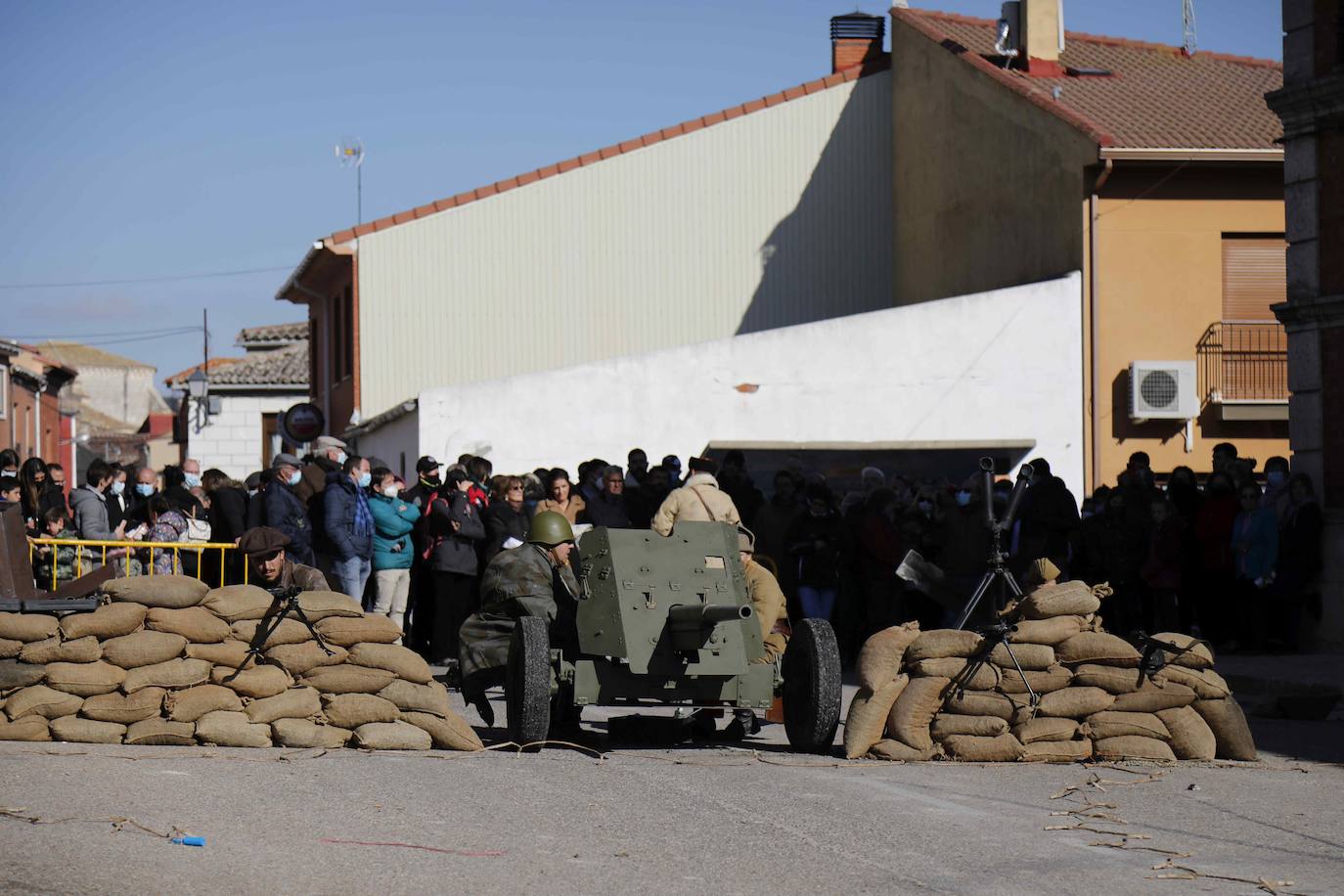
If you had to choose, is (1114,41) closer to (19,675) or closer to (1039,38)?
(1039,38)

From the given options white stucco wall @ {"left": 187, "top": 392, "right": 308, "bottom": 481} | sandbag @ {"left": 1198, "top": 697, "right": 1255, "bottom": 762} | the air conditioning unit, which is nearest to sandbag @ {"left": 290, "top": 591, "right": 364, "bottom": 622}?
sandbag @ {"left": 1198, "top": 697, "right": 1255, "bottom": 762}

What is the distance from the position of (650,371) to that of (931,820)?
1707cm

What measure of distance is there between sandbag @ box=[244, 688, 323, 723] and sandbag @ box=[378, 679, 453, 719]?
423mm

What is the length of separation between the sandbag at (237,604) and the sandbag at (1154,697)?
5.39 meters

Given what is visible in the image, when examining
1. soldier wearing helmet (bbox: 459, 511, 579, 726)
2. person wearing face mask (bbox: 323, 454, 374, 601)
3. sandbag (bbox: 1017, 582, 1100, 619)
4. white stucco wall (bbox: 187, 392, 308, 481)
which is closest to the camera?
sandbag (bbox: 1017, 582, 1100, 619)

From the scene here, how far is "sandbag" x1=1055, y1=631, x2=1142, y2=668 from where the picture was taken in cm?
1180

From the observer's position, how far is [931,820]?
9148 millimetres

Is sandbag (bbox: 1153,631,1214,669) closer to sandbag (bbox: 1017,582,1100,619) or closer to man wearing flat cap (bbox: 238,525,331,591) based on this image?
sandbag (bbox: 1017,582,1100,619)

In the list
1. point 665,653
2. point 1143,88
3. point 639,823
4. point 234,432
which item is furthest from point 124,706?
point 234,432

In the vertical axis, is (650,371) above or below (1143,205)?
below

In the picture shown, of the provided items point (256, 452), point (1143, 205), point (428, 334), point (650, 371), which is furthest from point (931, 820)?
point (256, 452)

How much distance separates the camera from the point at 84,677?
452 inches

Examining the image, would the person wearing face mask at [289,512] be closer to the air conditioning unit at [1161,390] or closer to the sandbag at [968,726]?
the sandbag at [968,726]

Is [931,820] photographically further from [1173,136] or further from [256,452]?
[256,452]
